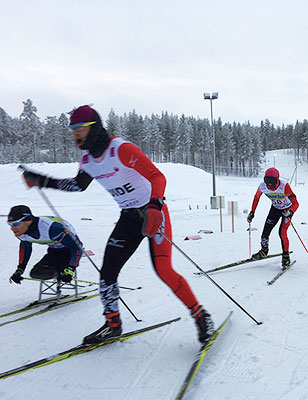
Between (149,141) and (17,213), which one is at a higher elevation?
(149,141)

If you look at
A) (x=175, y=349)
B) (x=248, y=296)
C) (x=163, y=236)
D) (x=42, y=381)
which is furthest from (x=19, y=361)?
(x=248, y=296)

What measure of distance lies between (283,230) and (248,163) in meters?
75.4

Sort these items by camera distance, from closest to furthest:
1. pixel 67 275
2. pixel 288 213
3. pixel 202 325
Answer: pixel 202 325 < pixel 67 275 < pixel 288 213

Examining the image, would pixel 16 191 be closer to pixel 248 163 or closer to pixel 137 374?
pixel 137 374

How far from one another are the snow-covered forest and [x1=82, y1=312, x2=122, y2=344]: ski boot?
53.3 m

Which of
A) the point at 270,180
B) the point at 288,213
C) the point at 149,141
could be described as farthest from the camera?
the point at 149,141

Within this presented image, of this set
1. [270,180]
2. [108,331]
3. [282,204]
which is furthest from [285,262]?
[108,331]

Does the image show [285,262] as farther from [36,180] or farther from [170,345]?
[36,180]

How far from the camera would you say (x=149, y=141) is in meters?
61.8

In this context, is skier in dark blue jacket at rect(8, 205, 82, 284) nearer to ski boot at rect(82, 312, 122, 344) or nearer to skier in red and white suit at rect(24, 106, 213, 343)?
skier in red and white suit at rect(24, 106, 213, 343)

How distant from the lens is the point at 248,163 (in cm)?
7700

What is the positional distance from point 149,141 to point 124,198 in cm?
6038

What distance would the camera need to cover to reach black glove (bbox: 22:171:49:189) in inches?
112

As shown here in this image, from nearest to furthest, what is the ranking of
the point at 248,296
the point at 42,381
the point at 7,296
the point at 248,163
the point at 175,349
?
the point at 42,381, the point at 175,349, the point at 248,296, the point at 7,296, the point at 248,163
